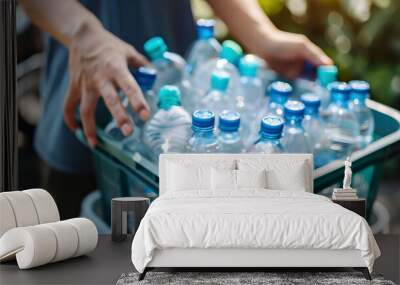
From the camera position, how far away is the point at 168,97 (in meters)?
6.21

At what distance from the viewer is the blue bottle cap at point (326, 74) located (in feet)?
20.9

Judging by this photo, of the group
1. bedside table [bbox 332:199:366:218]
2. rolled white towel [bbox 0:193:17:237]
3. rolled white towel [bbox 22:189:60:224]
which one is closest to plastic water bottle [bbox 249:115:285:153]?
bedside table [bbox 332:199:366:218]

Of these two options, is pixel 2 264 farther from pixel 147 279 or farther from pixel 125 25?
pixel 125 25

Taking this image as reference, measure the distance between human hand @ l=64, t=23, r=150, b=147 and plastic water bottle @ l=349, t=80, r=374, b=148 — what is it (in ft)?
5.23

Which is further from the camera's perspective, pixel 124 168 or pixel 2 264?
pixel 124 168

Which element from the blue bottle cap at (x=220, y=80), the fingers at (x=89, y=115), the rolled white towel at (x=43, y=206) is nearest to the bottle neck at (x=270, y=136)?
the blue bottle cap at (x=220, y=80)

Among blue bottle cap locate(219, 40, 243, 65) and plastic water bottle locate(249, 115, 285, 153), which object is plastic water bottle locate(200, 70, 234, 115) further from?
plastic water bottle locate(249, 115, 285, 153)

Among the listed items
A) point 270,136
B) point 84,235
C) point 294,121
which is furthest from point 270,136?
point 84,235

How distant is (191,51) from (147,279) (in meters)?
2.28

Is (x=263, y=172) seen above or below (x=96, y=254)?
above

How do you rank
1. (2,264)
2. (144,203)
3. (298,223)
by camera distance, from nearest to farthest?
(298,223)
(2,264)
(144,203)

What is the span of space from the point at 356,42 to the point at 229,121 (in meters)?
1.19

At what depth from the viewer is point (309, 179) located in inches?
239

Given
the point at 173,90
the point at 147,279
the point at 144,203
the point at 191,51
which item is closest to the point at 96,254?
the point at 144,203
